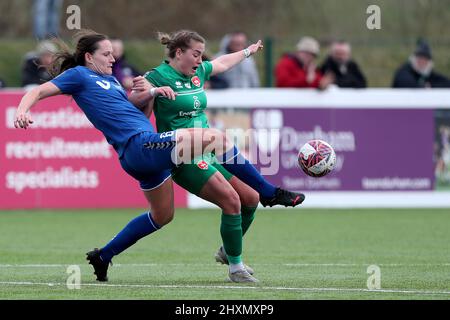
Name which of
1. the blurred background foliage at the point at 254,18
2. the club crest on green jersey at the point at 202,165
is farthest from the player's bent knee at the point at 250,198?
the blurred background foliage at the point at 254,18

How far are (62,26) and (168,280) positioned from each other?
1855cm

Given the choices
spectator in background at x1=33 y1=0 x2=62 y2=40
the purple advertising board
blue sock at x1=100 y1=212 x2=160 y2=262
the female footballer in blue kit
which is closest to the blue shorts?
the female footballer in blue kit

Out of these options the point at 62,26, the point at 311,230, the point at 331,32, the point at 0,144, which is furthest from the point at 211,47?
the point at 311,230

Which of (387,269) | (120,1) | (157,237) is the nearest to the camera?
(387,269)

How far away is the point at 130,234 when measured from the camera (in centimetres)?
961

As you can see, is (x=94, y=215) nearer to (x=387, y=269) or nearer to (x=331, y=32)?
(x=387, y=269)

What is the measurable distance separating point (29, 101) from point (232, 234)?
196 cm

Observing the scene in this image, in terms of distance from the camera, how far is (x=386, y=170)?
1856cm

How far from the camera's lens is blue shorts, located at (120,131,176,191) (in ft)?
29.7

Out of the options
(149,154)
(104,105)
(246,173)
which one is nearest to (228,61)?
(246,173)

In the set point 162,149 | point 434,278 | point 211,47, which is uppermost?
point 211,47

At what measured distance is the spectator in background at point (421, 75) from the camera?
1941 cm

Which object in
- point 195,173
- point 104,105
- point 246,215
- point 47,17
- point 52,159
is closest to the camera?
point 104,105

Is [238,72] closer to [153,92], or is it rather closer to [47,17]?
[47,17]
